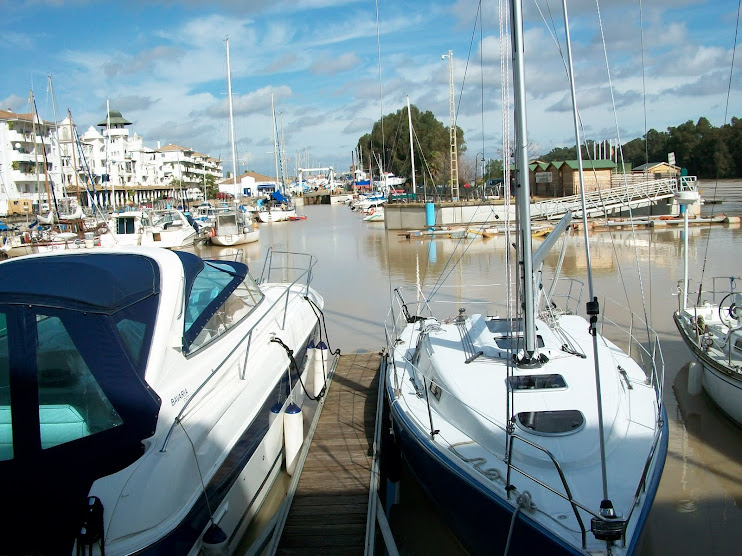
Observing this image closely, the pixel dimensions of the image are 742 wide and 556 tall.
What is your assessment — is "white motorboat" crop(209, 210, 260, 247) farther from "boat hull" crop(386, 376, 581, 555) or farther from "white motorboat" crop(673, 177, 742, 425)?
"boat hull" crop(386, 376, 581, 555)

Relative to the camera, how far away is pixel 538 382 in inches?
238

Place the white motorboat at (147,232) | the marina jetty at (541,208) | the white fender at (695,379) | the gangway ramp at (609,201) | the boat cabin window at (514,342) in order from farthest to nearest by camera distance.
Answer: the marina jetty at (541,208) < the gangway ramp at (609,201) < the white motorboat at (147,232) < the white fender at (695,379) < the boat cabin window at (514,342)

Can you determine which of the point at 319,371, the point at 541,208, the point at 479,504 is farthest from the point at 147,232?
the point at 479,504

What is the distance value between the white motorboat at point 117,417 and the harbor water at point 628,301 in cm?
232

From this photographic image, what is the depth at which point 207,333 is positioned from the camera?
6113 millimetres

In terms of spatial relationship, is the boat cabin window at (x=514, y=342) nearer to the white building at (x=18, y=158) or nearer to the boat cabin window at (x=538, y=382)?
the boat cabin window at (x=538, y=382)

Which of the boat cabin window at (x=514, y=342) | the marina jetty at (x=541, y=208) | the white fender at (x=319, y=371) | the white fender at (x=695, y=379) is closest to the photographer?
the boat cabin window at (x=514, y=342)

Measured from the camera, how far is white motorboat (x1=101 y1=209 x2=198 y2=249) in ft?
104

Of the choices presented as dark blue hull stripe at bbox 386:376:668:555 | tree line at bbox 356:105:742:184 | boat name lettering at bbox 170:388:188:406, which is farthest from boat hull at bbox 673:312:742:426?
tree line at bbox 356:105:742:184

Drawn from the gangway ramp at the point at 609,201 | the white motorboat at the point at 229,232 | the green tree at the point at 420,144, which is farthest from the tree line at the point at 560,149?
the white motorboat at the point at 229,232

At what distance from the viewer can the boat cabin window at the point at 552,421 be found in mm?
5426

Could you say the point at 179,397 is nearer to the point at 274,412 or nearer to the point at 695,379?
the point at 274,412

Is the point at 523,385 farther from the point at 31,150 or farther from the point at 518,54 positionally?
the point at 31,150

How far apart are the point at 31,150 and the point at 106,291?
68403 millimetres
